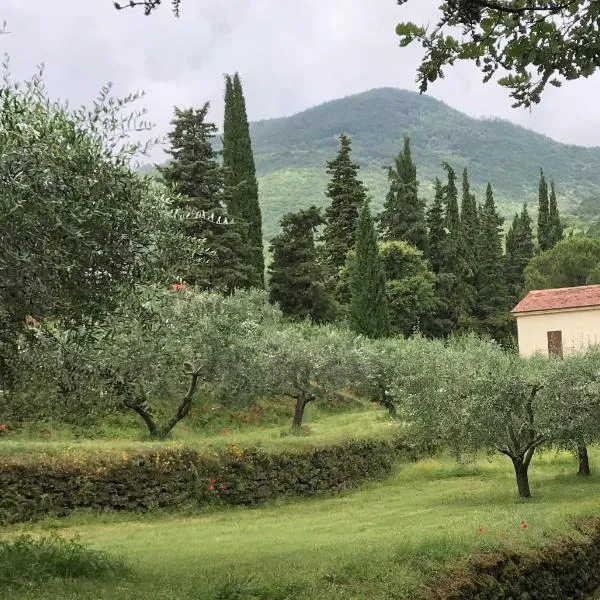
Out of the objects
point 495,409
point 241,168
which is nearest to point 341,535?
point 495,409

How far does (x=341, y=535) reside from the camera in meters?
16.0

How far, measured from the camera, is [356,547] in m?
11.9

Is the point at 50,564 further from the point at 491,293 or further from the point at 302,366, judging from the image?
the point at 491,293

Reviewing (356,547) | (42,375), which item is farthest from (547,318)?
(42,375)

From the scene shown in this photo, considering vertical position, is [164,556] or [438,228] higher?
[438,228]

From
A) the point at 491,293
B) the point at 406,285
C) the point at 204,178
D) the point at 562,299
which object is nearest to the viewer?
the point at 204,178

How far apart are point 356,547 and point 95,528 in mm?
10463

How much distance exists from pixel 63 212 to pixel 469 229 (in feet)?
216

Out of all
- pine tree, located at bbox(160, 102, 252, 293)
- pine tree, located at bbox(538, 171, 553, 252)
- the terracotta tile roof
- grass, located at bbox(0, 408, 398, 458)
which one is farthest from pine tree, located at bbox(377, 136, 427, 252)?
grass, located at bbox(0, 408, 398, 458)

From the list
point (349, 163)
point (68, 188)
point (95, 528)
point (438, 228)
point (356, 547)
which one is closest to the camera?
point (68, 188)

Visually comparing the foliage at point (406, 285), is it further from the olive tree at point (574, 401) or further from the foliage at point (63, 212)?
the foliage at point (63, 212)

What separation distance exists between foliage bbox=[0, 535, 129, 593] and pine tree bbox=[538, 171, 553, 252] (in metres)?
72.2

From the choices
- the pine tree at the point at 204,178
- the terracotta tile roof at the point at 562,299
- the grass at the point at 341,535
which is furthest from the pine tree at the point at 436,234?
the grass at the point at 341,535

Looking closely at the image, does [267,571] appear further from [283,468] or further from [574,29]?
[283,468]
